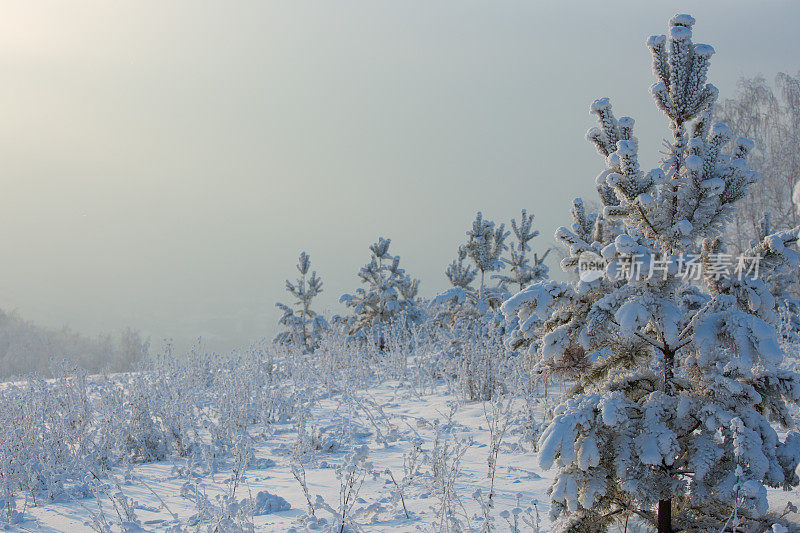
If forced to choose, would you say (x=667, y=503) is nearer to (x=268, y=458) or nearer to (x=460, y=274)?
(x=268, y=458)

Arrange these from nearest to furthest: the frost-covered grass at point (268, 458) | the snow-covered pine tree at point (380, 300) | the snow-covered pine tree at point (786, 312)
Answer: the frost-covered grass at point (268, 458), the snow-covered pine tree at point (786, 312), the snow-covered pine tree at point (380, 300)

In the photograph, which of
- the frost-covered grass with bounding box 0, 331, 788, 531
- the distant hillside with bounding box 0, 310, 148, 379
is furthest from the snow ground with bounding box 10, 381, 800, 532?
the distant hillside with bounding box 0, 310, 148, 379

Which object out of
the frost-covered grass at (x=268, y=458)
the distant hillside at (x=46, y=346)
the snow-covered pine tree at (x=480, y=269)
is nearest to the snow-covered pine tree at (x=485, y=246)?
the snow-covered pine tree at (x=480, y=269)

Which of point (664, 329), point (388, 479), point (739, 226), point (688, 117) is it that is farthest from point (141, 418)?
point (739, 226)

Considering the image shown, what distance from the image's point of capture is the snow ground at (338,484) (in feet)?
11.8

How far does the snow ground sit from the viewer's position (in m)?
3.59

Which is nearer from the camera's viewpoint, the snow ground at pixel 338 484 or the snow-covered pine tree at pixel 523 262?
the snow ground at pixel 338 484

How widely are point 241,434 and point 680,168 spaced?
15.2ft

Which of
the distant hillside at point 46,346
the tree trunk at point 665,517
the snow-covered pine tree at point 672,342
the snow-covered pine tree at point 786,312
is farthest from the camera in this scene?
the distant hillside at point 46,346

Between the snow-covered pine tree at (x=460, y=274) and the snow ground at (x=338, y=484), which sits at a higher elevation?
the snow-covered pine tree at (x=460, y=274)

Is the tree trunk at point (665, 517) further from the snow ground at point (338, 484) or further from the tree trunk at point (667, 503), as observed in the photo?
the snow ground at point (338, 484)

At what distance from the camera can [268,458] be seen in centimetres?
548

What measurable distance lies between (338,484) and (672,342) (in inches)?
111

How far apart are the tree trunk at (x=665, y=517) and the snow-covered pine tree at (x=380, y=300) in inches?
475
